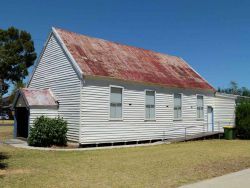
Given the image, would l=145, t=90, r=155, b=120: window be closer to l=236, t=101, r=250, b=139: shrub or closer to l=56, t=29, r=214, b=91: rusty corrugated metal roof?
l=56, t=29, r=214, b=91: rusty corrugated metal roof

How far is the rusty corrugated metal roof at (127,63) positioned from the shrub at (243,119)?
287 cm

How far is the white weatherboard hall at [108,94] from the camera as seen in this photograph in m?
19.1

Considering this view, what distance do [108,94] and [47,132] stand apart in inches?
163

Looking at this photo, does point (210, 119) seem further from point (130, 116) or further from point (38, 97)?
point (38, 97)

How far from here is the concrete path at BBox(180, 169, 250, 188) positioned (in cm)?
894

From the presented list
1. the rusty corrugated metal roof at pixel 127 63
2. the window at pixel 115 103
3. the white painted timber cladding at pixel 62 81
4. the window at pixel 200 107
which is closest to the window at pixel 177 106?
the rusty corrugated metal roof at pixel 127 63

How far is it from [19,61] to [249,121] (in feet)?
117

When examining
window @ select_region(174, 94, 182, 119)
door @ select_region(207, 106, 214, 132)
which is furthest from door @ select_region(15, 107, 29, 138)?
door @ select_region(207, 106, 214, 132)

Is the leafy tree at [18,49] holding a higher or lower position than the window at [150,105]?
higher

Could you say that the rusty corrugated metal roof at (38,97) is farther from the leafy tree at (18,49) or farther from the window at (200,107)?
the leafy tree at (18,49)

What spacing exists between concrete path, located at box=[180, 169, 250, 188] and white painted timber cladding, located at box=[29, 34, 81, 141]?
1026 cm

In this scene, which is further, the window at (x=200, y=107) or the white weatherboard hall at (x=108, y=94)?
the window at (x=200, y=107)

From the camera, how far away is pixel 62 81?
20.4 meters

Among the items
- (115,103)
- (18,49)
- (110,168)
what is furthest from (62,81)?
(18,49)
